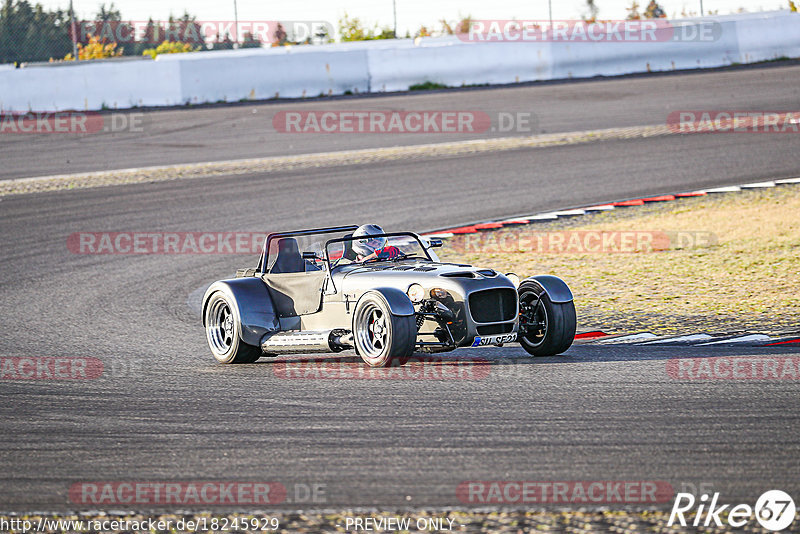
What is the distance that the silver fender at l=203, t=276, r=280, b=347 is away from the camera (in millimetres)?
9250

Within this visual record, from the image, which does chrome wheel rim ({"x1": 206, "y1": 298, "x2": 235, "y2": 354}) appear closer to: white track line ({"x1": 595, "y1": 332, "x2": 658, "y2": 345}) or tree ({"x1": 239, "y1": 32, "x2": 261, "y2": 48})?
white track line ({"x1": 595, "y1": 332, "x2": 658, "y2": 345})

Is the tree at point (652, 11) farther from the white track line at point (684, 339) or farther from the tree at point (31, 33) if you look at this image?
the white track line at point (684, 339)

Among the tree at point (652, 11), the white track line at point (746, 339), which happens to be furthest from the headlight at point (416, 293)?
the tree at point (652, 11)

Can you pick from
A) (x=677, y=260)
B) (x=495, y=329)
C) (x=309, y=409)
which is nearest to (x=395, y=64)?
(x=677, y=260)

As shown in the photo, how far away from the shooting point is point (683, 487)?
4773mm

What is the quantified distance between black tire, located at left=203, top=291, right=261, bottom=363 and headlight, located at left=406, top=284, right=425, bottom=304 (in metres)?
1.78

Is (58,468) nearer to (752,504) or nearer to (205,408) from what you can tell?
(205,408)

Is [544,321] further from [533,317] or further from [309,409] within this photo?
[309,409]

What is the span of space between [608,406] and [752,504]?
6.26ft

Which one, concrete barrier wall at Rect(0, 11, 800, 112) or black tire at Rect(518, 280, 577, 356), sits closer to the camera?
black tire at Rect(518, 280, 577, 356)

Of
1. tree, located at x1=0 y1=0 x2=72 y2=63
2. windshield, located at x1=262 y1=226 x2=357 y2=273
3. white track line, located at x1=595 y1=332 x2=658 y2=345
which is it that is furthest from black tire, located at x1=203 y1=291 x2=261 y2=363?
tree, located at x1=0 y1=0 x2=72 y2=63

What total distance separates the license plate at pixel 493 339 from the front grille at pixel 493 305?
13cm

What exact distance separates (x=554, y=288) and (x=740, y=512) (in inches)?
165

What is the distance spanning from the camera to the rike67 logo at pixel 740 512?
14.3ft
